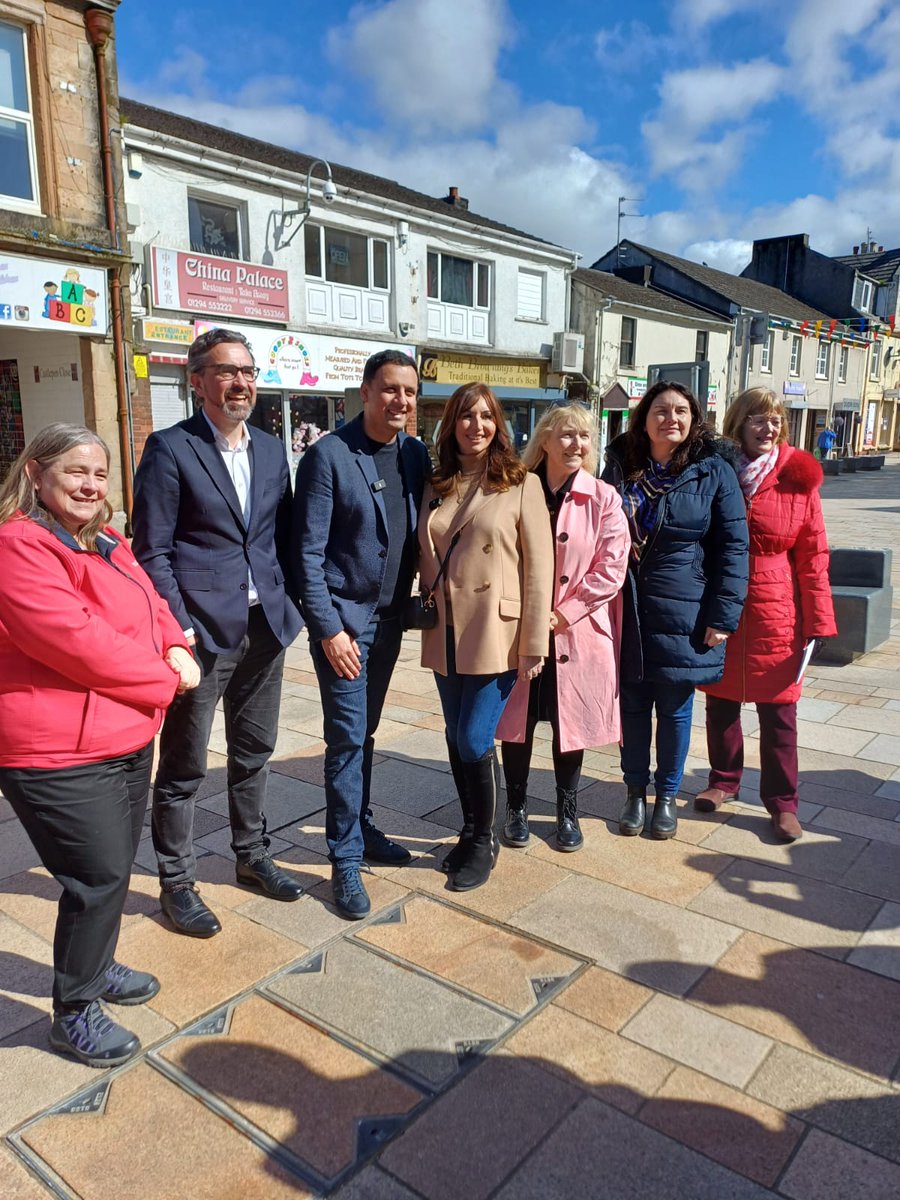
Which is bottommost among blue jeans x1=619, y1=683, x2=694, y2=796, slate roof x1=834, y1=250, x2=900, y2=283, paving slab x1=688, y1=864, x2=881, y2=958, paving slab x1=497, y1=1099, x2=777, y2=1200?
paving slab x1=688, y1=864, x2=881, y2=958

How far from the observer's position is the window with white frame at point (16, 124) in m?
11.7

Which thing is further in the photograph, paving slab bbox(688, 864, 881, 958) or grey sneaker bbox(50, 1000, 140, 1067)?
paving slab bbox(688, 864, 881, 958)

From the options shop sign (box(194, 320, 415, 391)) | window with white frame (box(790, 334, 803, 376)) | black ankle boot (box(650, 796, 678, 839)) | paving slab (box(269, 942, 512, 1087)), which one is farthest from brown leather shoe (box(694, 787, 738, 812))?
window with white frame (box(790, 334, 803, 376))

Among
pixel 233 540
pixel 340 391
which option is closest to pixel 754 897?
pixel 233 540

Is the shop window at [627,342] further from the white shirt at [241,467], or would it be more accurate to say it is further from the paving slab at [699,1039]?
the paving slab at [699,1039]

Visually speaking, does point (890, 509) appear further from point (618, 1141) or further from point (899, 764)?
point (618, 1141)

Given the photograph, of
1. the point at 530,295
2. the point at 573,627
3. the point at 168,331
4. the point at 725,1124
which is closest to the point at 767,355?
the point at 530,295

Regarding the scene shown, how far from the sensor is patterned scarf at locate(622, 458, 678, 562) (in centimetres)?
370

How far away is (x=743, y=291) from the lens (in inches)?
1474

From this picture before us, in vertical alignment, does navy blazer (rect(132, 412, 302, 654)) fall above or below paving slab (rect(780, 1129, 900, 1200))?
above

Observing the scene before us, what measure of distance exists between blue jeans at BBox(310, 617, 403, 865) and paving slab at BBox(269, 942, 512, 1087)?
0.46 m

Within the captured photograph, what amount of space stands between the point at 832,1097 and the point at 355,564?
2118mm

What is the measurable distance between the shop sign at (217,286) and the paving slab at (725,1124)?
15.2 meters

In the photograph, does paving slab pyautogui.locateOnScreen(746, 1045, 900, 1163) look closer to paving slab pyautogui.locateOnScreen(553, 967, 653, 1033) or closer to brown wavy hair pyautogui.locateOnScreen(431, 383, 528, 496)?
paving slab pyautogui.locateOnScreen(553, 967, 653, 1033)
